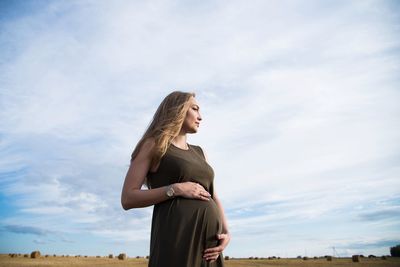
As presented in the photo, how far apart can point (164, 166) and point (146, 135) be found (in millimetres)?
419

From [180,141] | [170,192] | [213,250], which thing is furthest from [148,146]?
[213,250]

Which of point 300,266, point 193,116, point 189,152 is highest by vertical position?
point 193,116

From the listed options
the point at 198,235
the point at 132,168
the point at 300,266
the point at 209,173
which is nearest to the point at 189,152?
the point at 209,173

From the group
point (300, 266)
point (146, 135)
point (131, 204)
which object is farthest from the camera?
point (300, 266)

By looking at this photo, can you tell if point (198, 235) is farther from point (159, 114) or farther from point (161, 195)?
point (159, 114)

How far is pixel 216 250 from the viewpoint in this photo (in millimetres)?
3602

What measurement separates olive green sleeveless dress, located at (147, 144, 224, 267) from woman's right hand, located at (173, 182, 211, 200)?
59mm

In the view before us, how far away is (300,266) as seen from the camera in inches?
923

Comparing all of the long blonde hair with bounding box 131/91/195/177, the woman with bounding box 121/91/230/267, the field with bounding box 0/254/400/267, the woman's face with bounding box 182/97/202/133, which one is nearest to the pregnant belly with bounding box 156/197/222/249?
the woman with bounding box 121/91/230/267

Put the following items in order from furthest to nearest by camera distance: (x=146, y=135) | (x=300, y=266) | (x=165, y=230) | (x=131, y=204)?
1. (x=300, y=266)
2. (x=146, y=135)
3. (x=131, y=204)
4. (x=165, y=230)

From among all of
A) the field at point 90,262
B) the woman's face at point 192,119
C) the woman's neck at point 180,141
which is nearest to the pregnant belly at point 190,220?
the woman's neck at point 180,141

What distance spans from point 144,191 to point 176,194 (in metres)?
0.32

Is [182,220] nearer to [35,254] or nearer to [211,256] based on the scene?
[211,256]

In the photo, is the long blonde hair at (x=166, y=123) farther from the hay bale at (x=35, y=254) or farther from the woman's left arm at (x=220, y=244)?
the hay bale at (x=35, y=254)
